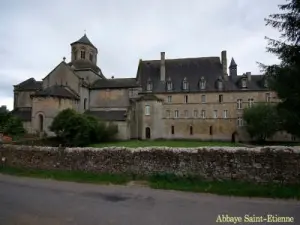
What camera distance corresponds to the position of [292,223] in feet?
21.5

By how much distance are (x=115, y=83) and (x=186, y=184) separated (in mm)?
39470

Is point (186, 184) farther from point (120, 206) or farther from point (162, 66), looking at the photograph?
point (162, 66)

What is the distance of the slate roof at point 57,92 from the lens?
3979 cm

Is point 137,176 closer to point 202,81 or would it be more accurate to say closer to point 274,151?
point 274,151

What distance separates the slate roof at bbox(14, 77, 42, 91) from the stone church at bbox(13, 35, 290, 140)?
0.68 ft

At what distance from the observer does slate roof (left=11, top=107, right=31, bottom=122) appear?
4269cm

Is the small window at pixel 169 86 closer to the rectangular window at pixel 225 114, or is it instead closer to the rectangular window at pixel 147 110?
the rectangular window at pixel 147 110

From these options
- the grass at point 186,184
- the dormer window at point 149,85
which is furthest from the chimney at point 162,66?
the grass at point 186,184

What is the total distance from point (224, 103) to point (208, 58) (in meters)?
10.1

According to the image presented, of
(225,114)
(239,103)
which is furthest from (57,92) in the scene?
(239,103)

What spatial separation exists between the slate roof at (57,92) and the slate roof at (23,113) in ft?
17.1

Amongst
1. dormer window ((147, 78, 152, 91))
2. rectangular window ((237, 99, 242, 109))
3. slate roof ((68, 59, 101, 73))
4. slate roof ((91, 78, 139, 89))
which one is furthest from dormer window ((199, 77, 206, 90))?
slate roof ((68, 59, 101, 73))

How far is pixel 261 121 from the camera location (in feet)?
125

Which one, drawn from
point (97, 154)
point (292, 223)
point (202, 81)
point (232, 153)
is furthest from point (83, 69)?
point (292, 223)
